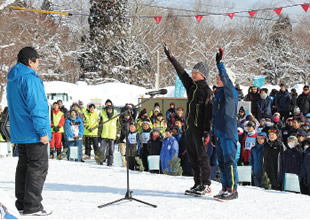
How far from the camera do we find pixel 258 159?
8438mm

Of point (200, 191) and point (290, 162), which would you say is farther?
point (290, 162)

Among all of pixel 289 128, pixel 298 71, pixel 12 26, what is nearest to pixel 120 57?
pixel 12 26

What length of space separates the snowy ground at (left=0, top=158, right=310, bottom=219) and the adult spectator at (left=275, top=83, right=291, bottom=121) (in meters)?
9.19

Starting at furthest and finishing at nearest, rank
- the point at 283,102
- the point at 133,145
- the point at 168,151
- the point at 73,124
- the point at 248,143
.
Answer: the point at 283,102
the point at 73,124
the point at 133,145
the point at 248,143
the point at 168,151

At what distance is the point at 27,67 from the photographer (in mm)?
4332

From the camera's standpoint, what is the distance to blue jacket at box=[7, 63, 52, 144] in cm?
420

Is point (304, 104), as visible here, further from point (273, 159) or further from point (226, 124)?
point (226, 124)

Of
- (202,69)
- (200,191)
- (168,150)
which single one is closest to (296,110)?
(168,150)

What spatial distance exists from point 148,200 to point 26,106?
1930 mm

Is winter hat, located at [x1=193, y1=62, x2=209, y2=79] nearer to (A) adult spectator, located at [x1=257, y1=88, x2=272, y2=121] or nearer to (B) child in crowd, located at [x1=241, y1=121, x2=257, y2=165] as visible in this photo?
(B) child in crowd, located at [x1=241, y1=121, x2=257, y2=165]

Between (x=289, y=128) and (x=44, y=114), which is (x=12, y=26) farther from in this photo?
(x=44, y=114)

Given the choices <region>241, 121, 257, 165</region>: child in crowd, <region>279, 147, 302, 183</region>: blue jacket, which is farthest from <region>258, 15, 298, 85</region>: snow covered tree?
<region>279, 147, 302, 183</region>: blue jacket

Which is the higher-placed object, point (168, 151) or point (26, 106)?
point (26, 106)

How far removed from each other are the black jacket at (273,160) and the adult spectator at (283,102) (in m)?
7.02
